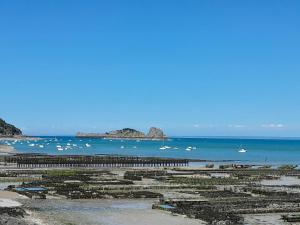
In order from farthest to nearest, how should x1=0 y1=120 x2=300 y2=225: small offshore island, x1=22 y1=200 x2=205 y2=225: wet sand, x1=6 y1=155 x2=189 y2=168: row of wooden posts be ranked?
x1=6 y1=155 x2=189 y2=168: row of wooden posts
x1=0 y1=120 x2=300 y2=225: small offshore island
x1=22 y1=200 x2=205 y2=225: wet sand

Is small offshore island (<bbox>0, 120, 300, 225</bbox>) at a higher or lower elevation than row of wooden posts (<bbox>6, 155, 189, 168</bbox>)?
lower

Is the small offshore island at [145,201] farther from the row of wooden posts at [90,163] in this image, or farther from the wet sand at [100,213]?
the row of wooden posts at [90,163]

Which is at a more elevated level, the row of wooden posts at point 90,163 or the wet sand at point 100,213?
the row of wooden posts at point 90,163

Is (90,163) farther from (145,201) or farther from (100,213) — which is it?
(100,213)

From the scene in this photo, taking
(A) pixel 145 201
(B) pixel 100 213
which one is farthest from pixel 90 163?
(B) pixel 100 213

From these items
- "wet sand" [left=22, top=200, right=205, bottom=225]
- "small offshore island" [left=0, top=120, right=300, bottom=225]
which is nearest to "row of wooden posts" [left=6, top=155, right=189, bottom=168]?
"small offshore island" [left=0, top=120, right=300, bottom=225]

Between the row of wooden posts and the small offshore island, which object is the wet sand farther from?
the row of wooden posts

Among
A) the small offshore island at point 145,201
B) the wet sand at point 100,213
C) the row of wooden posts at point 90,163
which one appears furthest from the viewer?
the row of wooden posts at point 90,163

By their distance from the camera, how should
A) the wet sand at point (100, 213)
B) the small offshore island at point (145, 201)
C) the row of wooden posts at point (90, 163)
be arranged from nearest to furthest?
the wet sand at point (100, 213)
the small offshore island at point (145, 201)
the row of wooden posts at point (90, 163)

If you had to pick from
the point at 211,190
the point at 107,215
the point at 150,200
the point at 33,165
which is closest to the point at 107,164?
the point at 33,165

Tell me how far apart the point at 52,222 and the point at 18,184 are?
2244cm

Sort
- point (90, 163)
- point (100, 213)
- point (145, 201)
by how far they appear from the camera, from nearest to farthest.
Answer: point (100, 213) → point (145, 201) → point (90, 163)

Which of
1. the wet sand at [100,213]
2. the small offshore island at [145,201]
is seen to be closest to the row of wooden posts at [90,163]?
the small offshore island at [145,201]

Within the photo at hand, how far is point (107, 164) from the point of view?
296ft
